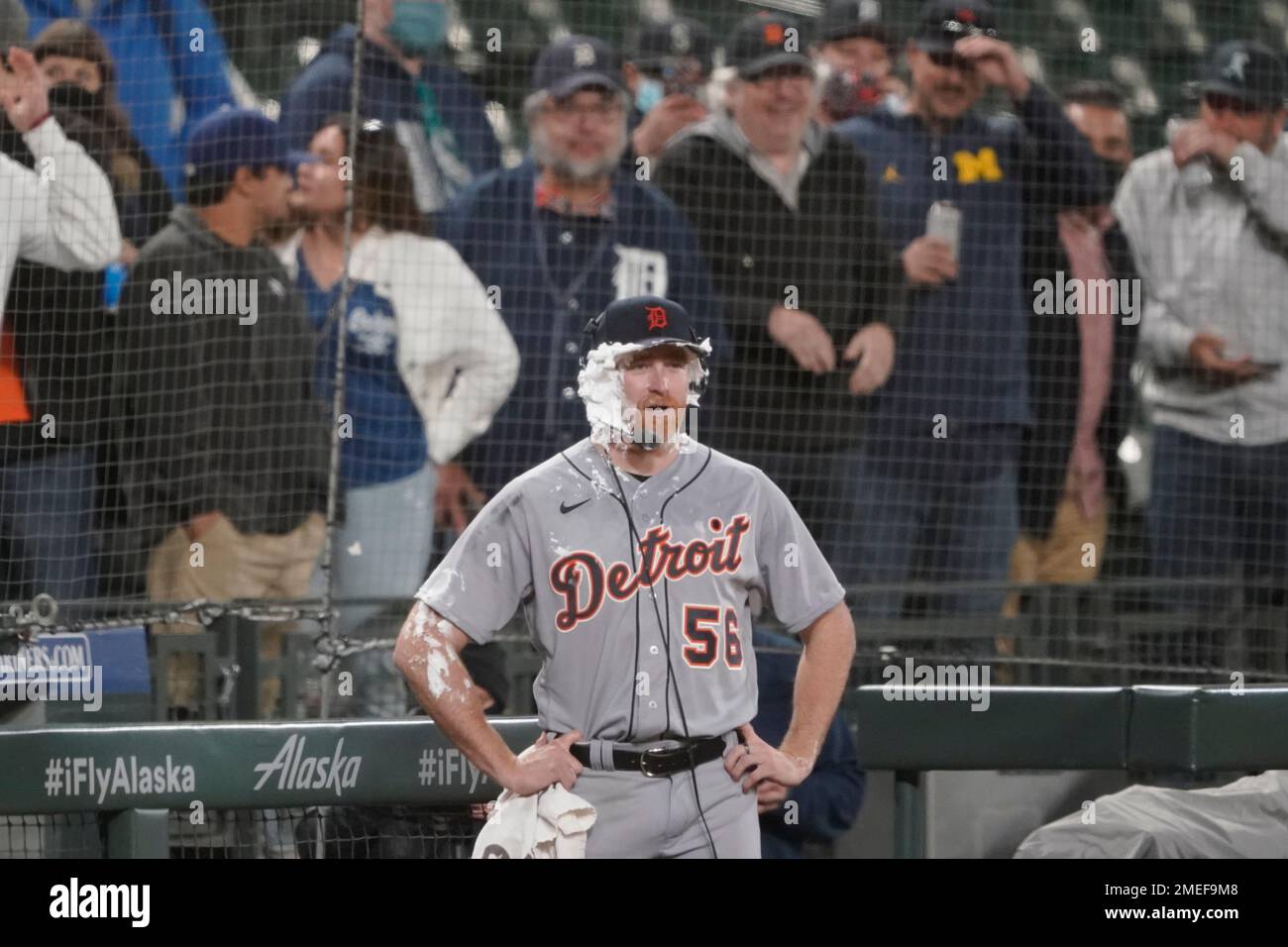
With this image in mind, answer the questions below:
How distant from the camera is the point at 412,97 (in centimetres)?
839

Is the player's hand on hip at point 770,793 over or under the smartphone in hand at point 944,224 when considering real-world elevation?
under

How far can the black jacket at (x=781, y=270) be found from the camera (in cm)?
835

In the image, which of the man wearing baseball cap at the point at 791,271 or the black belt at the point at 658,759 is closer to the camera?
the black belt at the point at 658,759

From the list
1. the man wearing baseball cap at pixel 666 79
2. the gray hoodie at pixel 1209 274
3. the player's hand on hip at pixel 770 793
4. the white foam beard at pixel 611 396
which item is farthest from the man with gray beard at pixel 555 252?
the player's hand on hip at pixel 770 793

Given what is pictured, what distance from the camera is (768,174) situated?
8.49 metres

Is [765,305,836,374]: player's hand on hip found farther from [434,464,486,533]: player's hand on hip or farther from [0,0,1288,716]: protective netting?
[434,464,486,533]: player's hand on hip

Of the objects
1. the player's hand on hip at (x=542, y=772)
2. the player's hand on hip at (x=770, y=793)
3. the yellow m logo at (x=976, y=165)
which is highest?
the yellow m logo at (x=976, y=165)

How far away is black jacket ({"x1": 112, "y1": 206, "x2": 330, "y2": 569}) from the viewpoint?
766 cm

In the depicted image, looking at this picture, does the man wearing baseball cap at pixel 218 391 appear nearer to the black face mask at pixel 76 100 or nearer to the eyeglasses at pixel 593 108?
the black face mask at pixel 76 100

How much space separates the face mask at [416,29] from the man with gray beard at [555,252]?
53cm

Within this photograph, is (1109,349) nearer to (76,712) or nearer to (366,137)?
(366,137)

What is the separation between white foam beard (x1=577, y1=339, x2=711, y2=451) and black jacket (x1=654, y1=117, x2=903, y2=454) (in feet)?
13.3

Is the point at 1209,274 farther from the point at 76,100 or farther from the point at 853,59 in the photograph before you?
the point at 76,100

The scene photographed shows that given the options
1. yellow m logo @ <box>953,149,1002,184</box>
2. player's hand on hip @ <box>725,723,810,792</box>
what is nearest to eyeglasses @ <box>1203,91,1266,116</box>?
yellow m logo @ <box>953,149,1002,184</box>
